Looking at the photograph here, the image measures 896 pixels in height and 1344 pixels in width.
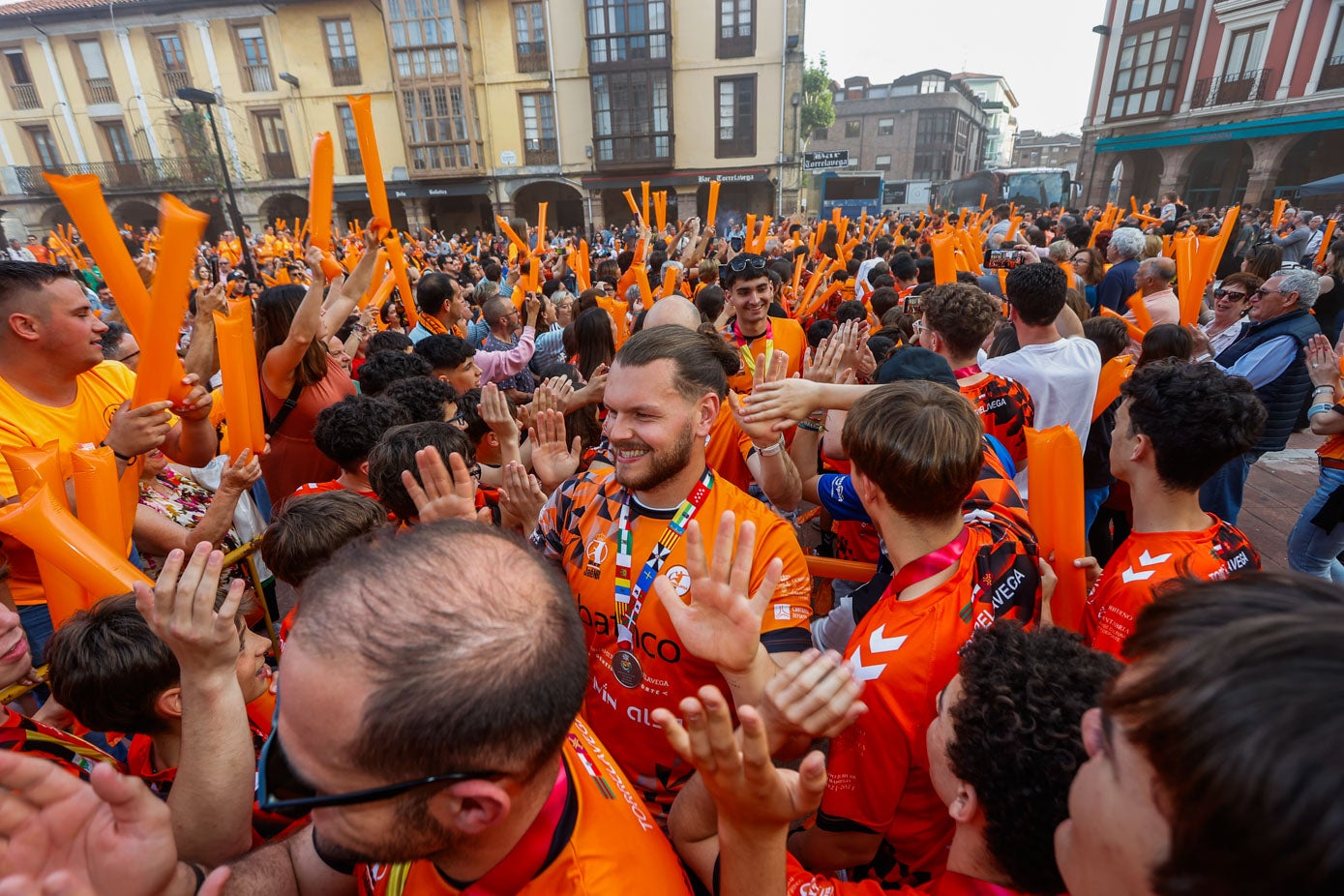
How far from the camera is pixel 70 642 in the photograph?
1.58 m

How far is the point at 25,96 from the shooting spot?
29.1 meters

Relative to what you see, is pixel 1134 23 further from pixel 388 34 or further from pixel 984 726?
pixel 984 726

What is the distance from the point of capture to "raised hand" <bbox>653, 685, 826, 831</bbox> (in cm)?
102

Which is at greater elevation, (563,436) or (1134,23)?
(1134,23)

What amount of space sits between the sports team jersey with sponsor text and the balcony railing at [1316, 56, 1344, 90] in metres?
38.0

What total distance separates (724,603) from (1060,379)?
3.06 metres

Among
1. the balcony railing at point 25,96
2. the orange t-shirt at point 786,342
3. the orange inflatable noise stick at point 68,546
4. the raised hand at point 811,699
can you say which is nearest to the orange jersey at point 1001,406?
the orange t-shirt at point 786,342

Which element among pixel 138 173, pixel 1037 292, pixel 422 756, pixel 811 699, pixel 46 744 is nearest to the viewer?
pixel 422 756

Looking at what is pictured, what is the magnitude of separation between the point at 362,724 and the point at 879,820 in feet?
3.94

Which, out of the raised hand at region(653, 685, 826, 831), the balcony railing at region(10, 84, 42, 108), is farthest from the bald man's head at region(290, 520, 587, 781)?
the balcony railing at region(10, 84, 42, 108)

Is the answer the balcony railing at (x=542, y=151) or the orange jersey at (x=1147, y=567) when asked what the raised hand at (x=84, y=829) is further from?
the balcony railing at (x=542, y=151)

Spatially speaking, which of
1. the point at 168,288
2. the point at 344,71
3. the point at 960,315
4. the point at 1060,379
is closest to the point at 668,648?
the point at 168,288

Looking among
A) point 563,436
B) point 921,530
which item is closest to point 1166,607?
point 921,530

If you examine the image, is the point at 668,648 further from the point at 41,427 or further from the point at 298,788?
the point at 41,427
